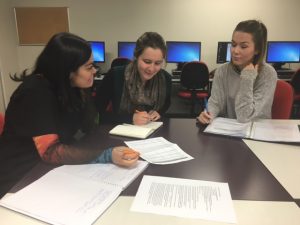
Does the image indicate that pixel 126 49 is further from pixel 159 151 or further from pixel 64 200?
pixel 64 200

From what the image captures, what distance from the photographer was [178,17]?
14.8 feet

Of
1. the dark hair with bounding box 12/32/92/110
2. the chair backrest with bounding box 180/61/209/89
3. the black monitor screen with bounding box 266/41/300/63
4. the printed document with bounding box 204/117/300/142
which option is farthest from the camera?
the black monitor screen with bounding box 266/41/300/63

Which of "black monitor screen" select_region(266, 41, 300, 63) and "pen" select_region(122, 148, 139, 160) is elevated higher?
"black monitor screen" select_region(266, 41, 300, 63)

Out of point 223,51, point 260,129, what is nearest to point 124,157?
point 260,129

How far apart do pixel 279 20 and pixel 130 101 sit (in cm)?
376

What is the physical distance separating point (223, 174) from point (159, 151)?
308mm

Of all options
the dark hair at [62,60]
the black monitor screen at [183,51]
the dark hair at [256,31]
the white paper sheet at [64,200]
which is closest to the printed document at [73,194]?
the white paper sheet at [64,200]

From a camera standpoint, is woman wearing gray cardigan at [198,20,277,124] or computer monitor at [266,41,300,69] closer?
woman wearing gray cardigan at [198,20,277,124]

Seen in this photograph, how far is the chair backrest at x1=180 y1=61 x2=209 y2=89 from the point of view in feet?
12.7

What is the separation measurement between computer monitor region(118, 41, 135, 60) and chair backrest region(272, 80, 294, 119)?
9.92 ft

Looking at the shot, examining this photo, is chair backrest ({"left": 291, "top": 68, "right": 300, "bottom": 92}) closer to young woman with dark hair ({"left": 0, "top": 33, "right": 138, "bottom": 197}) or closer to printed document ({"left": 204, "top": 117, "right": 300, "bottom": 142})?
printed document ({"left": 204, "top": 117, "right": 300, "bottom": 142})

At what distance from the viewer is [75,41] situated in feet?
3.77

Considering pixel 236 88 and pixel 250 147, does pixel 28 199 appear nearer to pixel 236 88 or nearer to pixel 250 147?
pixel 250 147

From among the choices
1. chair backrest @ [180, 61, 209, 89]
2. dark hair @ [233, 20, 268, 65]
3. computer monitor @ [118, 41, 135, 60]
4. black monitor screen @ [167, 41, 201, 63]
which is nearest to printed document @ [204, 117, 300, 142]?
dark hair @ [233, 20, 268, 65]
